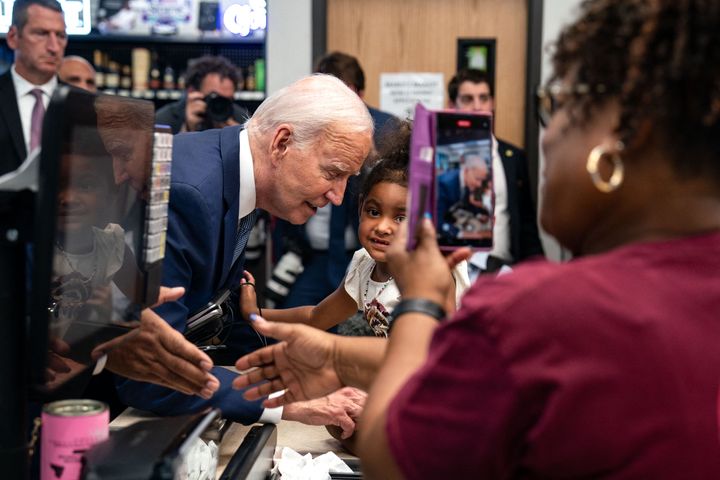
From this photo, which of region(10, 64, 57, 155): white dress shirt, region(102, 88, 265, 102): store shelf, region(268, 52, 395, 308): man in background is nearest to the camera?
region(268, 52, 395, 308): man in background

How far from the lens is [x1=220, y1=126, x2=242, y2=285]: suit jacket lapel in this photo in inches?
84.7

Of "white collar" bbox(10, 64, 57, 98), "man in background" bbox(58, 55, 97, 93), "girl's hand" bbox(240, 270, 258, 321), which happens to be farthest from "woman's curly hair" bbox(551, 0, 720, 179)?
"man in background" bbox(58, 55, 97, 93)

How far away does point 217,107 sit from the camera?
14.3ft

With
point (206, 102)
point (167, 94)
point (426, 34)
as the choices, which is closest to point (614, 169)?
point (206, 102)

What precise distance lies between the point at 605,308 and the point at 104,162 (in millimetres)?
822

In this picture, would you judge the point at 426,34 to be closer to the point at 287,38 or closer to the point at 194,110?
the point at 287,38

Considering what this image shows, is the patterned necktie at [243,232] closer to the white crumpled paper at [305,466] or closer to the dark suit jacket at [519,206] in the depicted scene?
the white crumpled paper at [305,466]

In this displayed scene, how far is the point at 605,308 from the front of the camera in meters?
0.86

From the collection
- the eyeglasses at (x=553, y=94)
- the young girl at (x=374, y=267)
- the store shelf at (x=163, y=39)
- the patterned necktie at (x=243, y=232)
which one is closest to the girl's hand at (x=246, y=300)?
the young girl at (x=374, y=267)

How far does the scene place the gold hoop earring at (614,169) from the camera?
924 millimetres

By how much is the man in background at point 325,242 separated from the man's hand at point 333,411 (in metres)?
1.95

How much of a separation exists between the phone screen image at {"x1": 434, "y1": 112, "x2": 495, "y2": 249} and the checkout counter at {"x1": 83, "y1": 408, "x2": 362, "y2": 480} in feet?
1.38

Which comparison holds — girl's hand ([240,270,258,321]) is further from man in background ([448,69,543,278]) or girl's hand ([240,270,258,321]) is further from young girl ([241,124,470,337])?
man in background ([448,69,543,278])

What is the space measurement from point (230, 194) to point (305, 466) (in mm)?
716
